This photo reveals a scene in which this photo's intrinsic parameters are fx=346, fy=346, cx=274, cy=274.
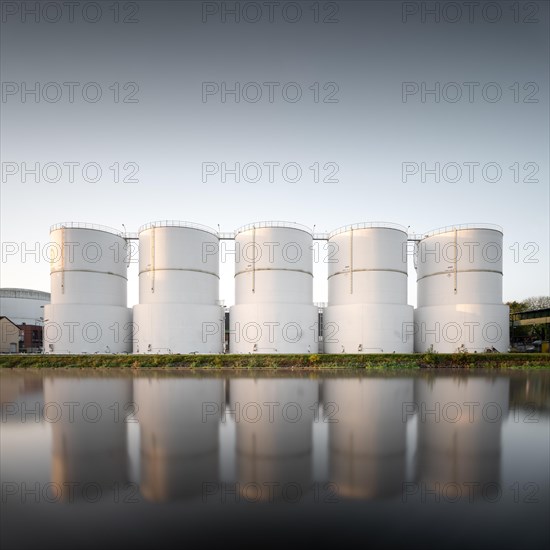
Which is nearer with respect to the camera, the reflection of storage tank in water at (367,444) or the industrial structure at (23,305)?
the reflection of storage tank in water at (367,444)

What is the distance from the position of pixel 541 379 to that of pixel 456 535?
19.1 m

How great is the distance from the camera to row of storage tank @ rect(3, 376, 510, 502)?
5.25 meters

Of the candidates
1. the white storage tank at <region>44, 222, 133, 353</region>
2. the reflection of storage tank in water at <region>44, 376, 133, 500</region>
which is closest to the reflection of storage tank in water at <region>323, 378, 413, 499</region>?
the reflection of storage tank in water at <region>44, 376, 133, 500</region>

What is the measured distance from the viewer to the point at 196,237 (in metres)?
32.5

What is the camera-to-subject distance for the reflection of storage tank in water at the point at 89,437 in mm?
5430

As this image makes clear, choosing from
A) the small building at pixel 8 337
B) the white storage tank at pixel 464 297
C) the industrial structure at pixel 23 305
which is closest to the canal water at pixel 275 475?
the white storage tank at pixel 464 297

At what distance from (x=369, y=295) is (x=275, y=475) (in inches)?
1065

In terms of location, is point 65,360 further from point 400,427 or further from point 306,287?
point 400,427

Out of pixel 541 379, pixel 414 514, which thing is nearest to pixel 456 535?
pixel 414 514

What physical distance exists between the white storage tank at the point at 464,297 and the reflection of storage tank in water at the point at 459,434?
17886 mm

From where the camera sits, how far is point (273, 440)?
23.3 ft

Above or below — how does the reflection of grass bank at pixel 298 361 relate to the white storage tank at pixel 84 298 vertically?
below

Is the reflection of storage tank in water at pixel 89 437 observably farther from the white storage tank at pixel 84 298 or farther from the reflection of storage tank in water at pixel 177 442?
the white storage tank at pixel 84 298

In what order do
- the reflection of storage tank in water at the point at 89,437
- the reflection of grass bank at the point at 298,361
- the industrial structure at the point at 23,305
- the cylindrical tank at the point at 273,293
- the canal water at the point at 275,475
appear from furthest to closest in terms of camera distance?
the industrial structure at the point at 23,305 → the cylindrical tank at the point at 273,293 → the reflection of grass bank at the point at 298,361 → the reflection of storage tank in water at the point at 89,437 → the canal water at the point at 275,475
